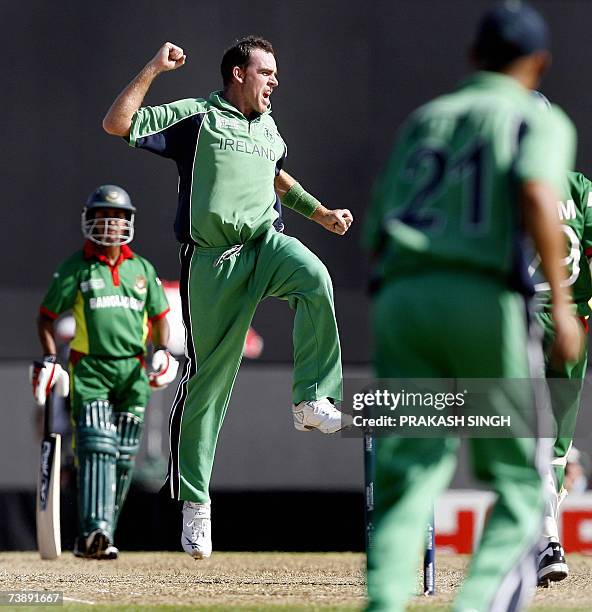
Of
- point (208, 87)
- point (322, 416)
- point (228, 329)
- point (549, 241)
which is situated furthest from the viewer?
point (208, 87)

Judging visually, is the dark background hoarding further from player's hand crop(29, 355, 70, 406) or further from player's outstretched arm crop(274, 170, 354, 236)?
player's outstretched arm crop(274, 170, 354, 236)

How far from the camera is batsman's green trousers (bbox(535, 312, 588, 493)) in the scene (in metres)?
5.52

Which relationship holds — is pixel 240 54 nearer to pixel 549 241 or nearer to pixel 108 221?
pixel 108 221

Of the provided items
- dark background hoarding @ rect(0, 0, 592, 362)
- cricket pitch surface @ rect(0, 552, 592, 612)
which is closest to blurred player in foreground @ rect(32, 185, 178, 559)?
cricket pitch surface @ rect(0, 552, 592, 612)

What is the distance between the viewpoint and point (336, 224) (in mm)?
5957

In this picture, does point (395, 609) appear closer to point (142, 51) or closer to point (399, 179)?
point (399, 179)

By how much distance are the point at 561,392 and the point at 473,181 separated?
8.50 feet

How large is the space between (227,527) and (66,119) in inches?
123

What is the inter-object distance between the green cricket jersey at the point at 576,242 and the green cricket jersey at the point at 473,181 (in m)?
2.41

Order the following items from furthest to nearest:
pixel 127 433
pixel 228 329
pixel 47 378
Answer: pixel 127 433 → pixel 47 378 → pixel 228 329

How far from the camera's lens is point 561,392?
18.3ft

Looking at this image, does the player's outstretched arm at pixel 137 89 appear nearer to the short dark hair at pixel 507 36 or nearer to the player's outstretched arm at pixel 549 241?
the short dark hair at pixel 507 36

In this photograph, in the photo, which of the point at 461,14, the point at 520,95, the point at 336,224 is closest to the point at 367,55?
the point at 461,14

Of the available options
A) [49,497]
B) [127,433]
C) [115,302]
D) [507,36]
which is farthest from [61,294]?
[507,36]
